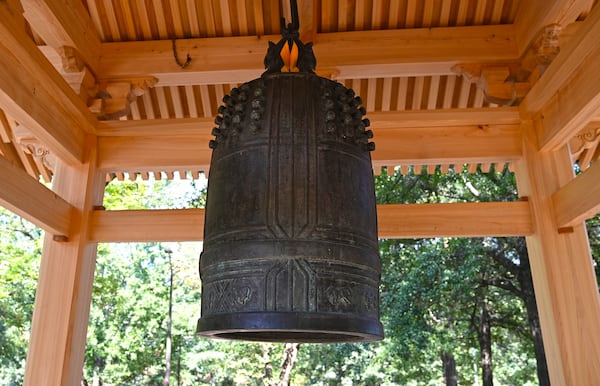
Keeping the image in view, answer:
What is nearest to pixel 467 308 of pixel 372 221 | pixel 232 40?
pixel 232 40

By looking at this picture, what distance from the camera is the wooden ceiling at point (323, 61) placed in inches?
113

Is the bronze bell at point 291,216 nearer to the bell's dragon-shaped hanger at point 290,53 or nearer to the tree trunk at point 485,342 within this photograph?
the bell's dragon-shaped hanger at point 290,53

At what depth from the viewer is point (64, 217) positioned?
106 inches

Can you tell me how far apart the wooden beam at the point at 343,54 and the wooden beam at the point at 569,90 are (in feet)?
1.49

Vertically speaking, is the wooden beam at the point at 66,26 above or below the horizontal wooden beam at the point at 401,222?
above

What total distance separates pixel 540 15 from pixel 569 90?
1.73 feet

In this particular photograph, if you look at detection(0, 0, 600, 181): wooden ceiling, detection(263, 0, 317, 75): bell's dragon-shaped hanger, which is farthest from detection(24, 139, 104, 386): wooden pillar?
detection(263, 0, 317, 75): bell's dragon-shaped hanger

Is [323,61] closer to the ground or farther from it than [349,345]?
farther from it

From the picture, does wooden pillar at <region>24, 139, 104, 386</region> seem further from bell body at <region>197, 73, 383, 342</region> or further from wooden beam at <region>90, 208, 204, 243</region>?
bell body at <region>197, 73, 383, 342</region>

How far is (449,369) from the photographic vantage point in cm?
1041

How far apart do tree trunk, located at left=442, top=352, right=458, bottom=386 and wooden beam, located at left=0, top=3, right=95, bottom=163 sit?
963 cm

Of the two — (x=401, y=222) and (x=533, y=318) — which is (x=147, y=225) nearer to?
(x=401, y=222)

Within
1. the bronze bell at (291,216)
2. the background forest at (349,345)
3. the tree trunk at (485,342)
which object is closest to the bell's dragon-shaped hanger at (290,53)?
the bronze bell at (291,216)

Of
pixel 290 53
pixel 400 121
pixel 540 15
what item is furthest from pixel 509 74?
pixel 290 53
